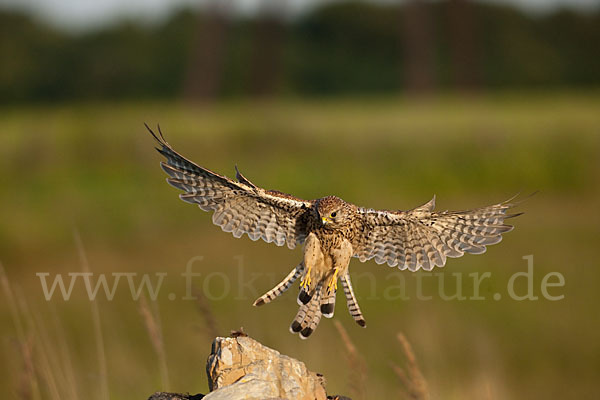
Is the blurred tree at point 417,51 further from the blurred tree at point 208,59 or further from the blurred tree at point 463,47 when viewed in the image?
the blurred tree at point 208,59

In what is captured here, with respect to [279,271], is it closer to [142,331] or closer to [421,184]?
[142,331]

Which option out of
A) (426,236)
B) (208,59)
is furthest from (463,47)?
(426,236)

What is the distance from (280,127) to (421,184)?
3075 millimetres

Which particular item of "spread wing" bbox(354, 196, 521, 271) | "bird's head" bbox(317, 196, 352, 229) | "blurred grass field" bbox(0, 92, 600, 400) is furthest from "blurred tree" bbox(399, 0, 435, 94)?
"bird's head" bbox(317, 196, 352, 229)

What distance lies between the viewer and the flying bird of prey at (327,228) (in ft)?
9.93

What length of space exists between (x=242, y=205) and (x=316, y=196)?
10.3 metres

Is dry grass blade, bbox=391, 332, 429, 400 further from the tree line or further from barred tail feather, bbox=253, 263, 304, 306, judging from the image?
the tree line

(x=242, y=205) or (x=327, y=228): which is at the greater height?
(x=242, y=205)

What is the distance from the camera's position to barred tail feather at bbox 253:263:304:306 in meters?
2.78

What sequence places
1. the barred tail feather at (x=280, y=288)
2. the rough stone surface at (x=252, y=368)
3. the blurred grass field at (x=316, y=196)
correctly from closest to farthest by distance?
the rough stone surface at (x=252, y=368)
the barred tail feather at (x=280, y=288)
the blurred grass field at (x=316, y=196)

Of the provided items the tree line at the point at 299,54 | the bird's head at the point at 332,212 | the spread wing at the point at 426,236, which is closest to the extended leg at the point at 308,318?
the bird's head at the point at 332,212

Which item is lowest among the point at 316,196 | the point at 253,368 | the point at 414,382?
the point at 414,382

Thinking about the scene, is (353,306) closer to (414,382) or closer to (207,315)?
(414,382)

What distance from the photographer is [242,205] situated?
11.1 feet
